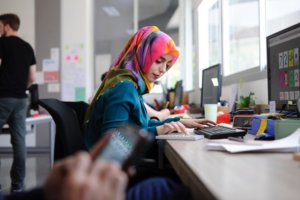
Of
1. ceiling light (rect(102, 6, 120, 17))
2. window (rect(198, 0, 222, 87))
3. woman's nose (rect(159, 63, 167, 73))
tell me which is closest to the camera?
woman's nose (rect(159, 63, 167, 73))

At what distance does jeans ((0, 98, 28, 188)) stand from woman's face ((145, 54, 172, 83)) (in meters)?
1.62

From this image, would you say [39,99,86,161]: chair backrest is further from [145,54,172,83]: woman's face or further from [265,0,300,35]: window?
[265,0,300,35]: window

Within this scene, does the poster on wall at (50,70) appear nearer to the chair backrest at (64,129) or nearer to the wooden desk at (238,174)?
the chair backrest at (64,129)

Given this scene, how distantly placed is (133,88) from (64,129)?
35 cm

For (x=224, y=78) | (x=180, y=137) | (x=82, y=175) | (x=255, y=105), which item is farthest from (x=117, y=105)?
(x=224, y=78)

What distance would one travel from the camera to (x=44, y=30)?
198 inches

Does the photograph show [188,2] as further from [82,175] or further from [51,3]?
[82,175]

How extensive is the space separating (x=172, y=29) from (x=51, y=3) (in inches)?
76.8

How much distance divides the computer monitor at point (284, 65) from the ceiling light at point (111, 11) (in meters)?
4.05

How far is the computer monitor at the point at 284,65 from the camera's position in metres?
1.33

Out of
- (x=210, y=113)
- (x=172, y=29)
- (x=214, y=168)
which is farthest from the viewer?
(x=172, y=29)

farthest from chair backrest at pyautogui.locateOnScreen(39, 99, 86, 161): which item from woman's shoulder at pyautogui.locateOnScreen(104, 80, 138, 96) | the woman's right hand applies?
the woman's right hand

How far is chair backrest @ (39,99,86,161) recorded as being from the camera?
1.42m

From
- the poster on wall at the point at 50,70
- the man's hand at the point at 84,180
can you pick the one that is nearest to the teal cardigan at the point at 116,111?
the man's hand at the point at 84,180
